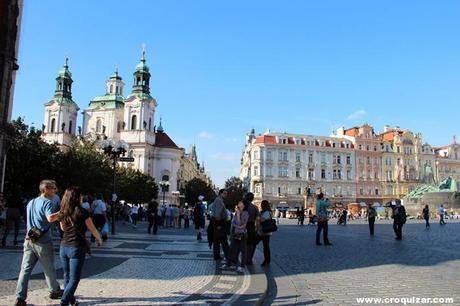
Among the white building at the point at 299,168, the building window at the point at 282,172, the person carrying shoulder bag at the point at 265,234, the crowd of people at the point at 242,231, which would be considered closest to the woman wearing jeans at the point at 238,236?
the crowd of people at the point at 242,231

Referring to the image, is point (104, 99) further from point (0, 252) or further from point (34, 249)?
point (34, 249)

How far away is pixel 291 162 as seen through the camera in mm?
103438

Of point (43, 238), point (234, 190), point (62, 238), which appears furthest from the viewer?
point (234, 190)

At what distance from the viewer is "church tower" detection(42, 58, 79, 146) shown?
9688cm

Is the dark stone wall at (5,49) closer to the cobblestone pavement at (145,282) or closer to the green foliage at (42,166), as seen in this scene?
the green foliage at (42,166)

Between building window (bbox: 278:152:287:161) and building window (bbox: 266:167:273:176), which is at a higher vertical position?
building window (bbox: 278:152:287:161)

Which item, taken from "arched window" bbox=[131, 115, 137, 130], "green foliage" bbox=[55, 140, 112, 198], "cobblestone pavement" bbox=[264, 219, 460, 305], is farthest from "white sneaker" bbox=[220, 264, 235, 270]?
"arched window" bbox=[131, 115, 137, 130]

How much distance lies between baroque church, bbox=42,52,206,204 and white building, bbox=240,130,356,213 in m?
18.0

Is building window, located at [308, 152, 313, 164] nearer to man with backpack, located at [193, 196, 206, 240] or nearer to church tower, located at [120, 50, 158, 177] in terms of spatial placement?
church tower, located at [120, 50, 158, 177]

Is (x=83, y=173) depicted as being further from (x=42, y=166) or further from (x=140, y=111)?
(x=140, y=111)

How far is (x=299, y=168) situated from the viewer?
104 metres

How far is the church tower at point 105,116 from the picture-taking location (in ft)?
330

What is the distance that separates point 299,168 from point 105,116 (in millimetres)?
43466

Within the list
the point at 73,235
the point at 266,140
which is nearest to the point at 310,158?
the point at 266,140
